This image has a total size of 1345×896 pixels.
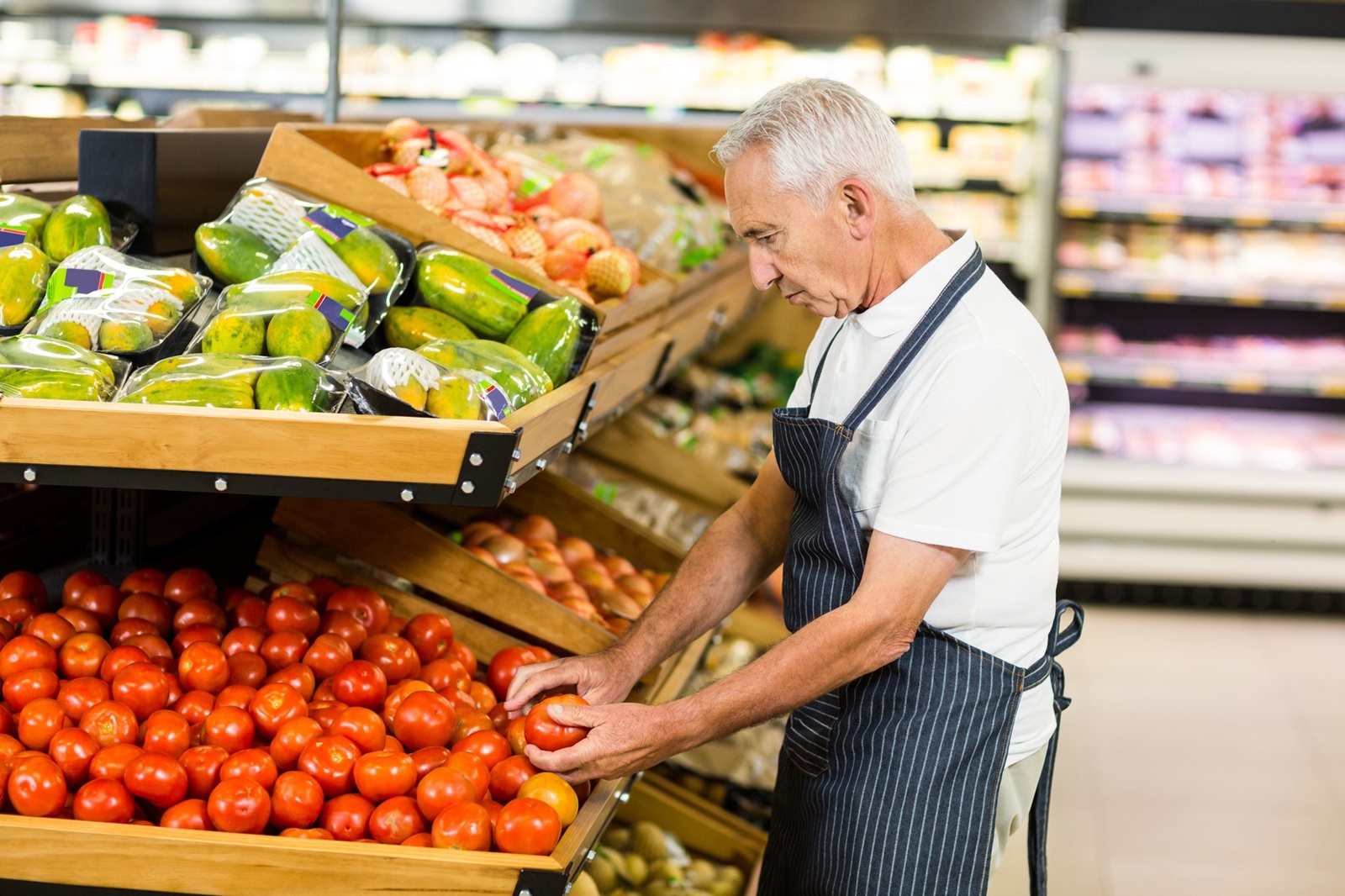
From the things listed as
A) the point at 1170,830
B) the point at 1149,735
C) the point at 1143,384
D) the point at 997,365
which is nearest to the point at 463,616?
the point at 997,365

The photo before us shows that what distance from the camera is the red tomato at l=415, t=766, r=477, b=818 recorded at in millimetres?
1424

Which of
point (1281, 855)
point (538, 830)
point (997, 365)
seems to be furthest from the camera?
point (1281, 855)

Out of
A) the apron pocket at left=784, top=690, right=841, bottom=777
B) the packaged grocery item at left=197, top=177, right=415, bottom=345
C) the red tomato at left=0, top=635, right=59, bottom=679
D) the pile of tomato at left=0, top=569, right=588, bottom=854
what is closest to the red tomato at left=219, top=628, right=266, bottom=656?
the pile of tomato at left=0, top=569, right=588, bottom=854

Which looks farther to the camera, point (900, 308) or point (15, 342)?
point (900, 308)

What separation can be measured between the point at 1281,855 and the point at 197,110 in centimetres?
330

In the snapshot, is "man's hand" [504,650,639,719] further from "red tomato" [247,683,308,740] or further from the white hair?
the white hair

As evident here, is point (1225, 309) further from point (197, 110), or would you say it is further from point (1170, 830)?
point (197, 110)

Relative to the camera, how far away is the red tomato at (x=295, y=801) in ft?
4.62

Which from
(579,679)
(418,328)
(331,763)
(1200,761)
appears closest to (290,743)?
(331,763)

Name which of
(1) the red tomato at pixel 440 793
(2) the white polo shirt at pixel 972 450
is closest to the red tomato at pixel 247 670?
(1) the red tomato at pixel 440 793

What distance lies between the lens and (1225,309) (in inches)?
222

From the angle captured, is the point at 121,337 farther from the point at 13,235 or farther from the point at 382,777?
the point at 382,777

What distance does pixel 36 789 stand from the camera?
135cm

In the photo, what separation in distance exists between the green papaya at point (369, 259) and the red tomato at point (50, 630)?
61cm
